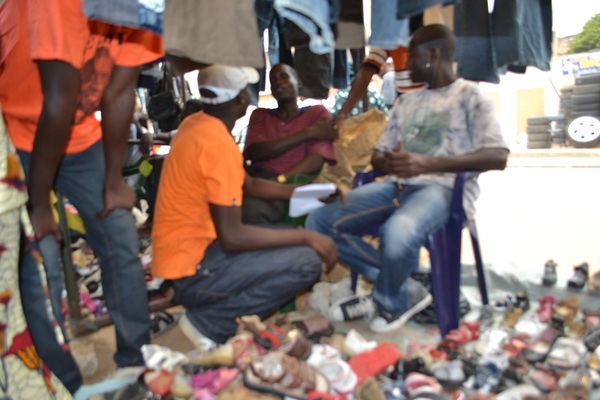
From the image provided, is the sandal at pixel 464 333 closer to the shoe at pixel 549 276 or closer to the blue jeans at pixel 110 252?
the shoe at pixel 549 276

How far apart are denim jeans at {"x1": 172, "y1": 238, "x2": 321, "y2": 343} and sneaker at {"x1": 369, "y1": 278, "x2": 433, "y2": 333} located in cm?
45

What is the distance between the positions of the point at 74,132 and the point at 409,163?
1.47 metres

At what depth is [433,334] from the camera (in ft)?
7.93

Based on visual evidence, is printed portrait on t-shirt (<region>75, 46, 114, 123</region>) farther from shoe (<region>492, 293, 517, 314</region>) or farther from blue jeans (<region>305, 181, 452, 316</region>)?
shoe (<region>492, 293, 517, 314</region>)

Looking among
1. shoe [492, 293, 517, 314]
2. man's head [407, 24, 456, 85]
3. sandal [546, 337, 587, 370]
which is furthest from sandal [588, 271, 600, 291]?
man's head [407, 24, 456, 85]

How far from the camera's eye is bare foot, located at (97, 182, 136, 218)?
179cm

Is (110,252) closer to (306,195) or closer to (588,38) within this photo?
(306,195)

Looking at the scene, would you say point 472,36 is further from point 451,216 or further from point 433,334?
point 433,334

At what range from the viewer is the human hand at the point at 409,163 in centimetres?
235

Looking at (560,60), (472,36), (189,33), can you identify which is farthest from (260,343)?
(560,60)

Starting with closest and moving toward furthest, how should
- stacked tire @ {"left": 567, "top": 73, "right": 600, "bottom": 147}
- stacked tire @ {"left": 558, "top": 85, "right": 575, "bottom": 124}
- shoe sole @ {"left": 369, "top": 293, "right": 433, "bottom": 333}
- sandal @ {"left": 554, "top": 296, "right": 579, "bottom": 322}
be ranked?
sandal @ {"left": 554, "top": 296, "right": 579, "bottom": 322}
shoe sole @ {"left": 369, "top": 293, "right": 433, "bottom": 333}
stacked tire @ {"left": 567, "top": 73, "right": 600, "bottom": 147}
stacked tire @ {"left": 558, "top": 85, "right": 575, "bottom": 124}

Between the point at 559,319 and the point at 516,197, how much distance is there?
13.1 ft

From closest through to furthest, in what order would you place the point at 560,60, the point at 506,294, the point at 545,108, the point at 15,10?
the point at 15,10 → the point at 506,294 → the point at 560,60 → the point at 545,108

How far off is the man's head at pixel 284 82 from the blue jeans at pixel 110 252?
4.95 ft
